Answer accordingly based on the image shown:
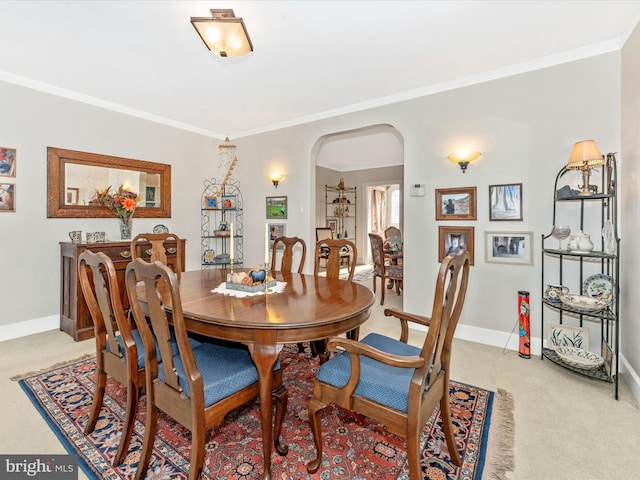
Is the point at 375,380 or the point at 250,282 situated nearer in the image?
the point at 375,380

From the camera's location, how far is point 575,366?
2426 mm

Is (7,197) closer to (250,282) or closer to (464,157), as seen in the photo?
(250,282)

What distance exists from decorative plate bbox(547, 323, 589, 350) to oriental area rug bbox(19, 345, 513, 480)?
2.96 ft

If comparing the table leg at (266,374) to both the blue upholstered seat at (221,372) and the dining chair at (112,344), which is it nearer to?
the blue upholstered seat at (221,372)

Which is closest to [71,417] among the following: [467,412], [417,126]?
[467,412]

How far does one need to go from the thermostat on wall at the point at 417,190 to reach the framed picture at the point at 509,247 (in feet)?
2.55

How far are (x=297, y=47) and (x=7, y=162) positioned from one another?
10.1ft

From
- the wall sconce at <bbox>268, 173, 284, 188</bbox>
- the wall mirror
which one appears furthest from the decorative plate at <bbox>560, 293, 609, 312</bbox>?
the wall mirror

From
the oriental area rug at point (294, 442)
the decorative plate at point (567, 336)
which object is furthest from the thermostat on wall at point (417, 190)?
the oriental area rug at point (294, 442)

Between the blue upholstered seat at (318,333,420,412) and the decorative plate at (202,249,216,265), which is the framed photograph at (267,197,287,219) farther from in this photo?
the blue upholstered seat at (318,333,420,412)

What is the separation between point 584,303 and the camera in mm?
2396

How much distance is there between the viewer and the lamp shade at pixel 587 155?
2314 mm

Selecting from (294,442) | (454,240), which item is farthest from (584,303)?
(294,442)

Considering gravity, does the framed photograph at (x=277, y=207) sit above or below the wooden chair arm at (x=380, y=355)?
above
